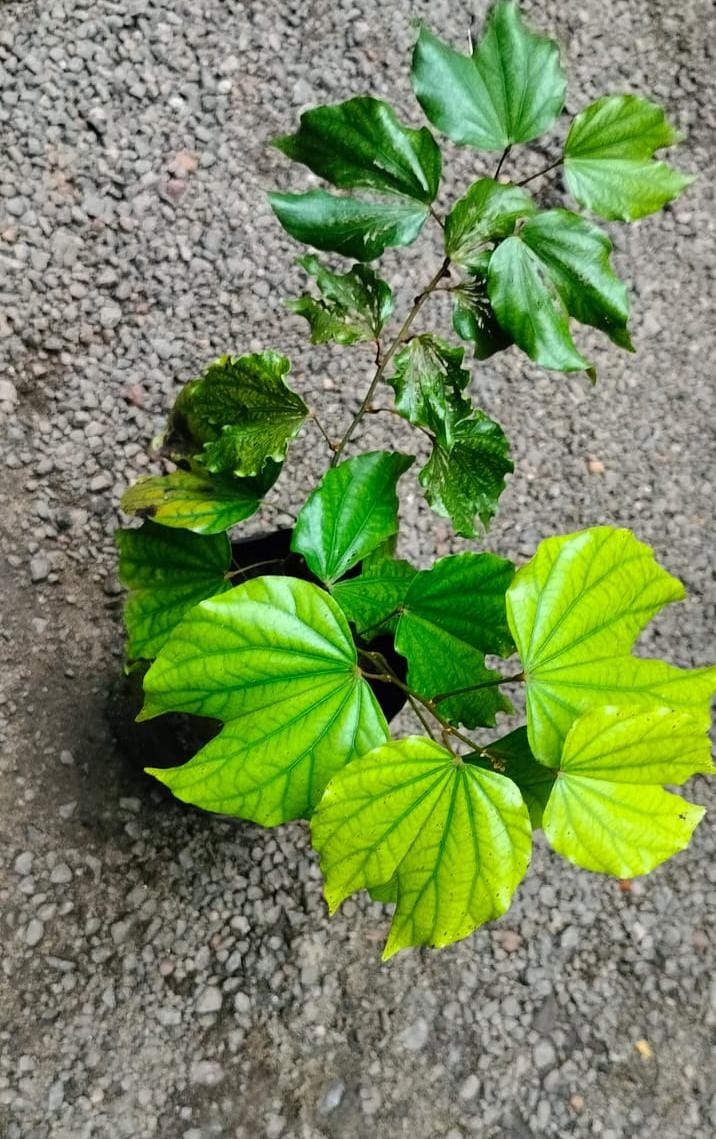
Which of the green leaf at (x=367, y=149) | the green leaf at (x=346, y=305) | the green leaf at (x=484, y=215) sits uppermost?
the green leaf at (x=367, y=149)

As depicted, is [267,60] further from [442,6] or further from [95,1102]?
[95,1102]

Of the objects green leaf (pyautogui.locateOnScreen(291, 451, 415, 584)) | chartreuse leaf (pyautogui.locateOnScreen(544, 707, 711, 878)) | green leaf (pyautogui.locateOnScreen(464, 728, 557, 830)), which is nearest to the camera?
chartreuse leaf (pyautogui.locateOnScreen(544, 707, 711, 878))

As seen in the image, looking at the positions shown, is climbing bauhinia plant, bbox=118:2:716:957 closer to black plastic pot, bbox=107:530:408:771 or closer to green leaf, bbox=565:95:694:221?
green leaf, bbox=565:95:694:221

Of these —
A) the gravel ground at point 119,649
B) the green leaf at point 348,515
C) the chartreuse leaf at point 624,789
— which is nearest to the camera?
the chartreuse leaf at point 624,789

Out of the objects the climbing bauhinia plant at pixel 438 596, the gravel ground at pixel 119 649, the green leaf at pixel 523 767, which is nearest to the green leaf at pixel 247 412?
the climbing bauhinia plant at pixel 438 596

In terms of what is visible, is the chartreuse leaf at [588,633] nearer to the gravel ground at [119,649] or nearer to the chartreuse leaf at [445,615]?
the chartreuse leaf at [445,615]

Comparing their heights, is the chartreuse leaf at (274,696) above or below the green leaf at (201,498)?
below

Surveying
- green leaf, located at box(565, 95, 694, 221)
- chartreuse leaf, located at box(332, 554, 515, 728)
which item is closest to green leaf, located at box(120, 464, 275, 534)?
chartreuse leaf, located at box(332, 554, 515, 728)
